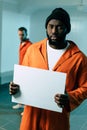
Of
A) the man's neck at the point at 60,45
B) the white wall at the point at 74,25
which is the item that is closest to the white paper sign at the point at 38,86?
the man's neck at the point at 60,45

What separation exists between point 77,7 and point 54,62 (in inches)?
138

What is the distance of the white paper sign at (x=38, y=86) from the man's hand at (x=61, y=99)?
27mm

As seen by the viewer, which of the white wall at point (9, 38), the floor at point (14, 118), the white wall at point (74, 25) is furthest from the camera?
the white wall at point (74, 25)

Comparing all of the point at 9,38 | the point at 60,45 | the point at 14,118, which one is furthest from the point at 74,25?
the point at 60,45

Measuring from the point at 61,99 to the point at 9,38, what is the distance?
385cm

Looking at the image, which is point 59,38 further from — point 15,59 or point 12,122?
point 15,59

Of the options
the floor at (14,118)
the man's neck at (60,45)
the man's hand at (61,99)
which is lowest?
the floor at (14,118)

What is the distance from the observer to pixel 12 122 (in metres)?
2.93

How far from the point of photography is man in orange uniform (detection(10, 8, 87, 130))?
1247mm

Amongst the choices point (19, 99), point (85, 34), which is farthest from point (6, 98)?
point (19, 99)

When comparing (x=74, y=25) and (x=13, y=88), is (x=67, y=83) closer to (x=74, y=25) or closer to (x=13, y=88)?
(x=13, y=88)

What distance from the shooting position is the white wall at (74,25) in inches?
189

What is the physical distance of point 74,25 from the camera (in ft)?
16.2

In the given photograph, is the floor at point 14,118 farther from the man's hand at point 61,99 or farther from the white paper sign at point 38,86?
the man's hand at point 61,99
